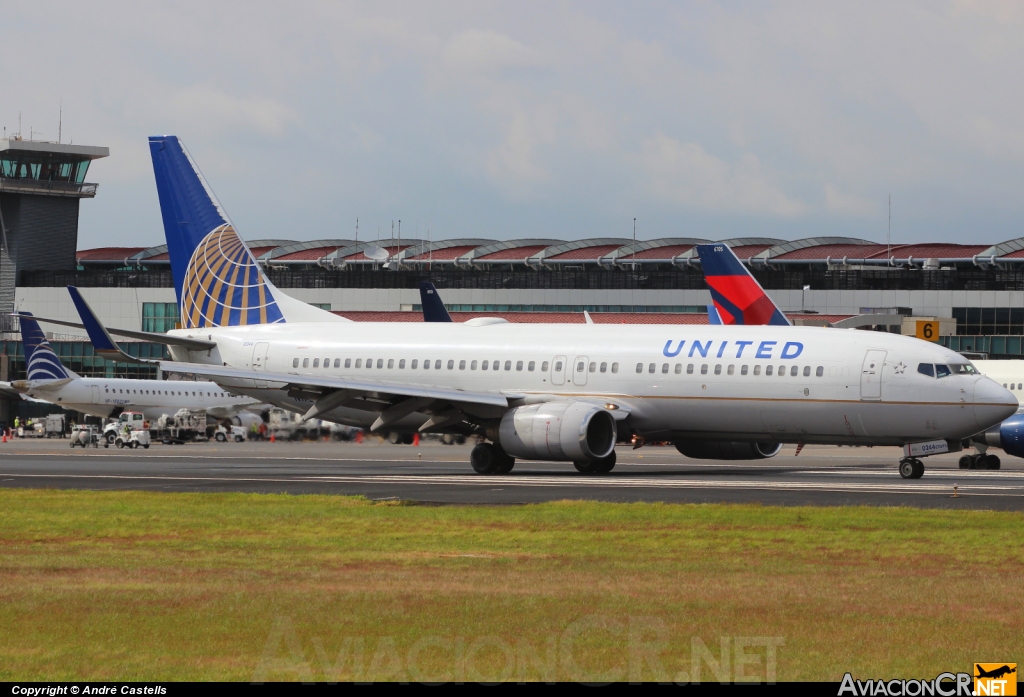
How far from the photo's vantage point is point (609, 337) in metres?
37.2

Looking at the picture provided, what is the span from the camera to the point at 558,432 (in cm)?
3450

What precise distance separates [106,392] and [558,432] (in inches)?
2271

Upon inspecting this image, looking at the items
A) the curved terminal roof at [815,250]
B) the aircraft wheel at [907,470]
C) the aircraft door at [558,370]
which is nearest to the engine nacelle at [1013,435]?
the aircraft wheel at [907,470]

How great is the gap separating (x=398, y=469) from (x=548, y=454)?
246 inches

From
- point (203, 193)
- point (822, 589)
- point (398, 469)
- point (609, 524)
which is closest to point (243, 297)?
point (203, 193)

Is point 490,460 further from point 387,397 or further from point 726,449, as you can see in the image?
point 726,449

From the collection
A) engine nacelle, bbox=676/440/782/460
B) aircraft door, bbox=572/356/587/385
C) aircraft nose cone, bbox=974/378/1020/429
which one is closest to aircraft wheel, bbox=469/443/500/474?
aircraft door, bbox=572/356/587/385

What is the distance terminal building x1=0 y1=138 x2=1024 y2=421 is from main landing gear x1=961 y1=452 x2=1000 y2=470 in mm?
38689

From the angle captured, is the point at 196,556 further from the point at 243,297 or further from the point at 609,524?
the point at 243,297

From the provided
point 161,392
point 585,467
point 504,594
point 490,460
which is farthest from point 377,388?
point 161,392

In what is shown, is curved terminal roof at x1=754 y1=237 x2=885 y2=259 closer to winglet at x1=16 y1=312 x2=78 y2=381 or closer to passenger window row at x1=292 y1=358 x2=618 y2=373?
winglet at x1=16 y1=312 x2=78 y2=381

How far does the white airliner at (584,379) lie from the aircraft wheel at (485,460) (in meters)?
0.04

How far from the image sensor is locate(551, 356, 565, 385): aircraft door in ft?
121

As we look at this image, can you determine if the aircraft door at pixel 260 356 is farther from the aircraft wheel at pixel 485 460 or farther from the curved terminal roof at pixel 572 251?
the curved terminal roof at pixel 572 251
